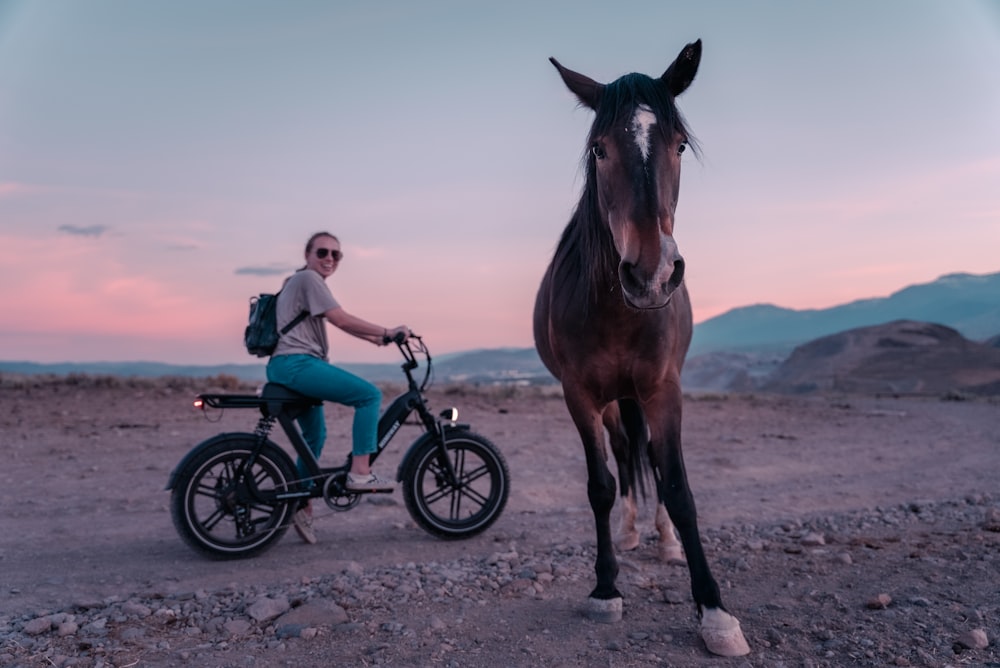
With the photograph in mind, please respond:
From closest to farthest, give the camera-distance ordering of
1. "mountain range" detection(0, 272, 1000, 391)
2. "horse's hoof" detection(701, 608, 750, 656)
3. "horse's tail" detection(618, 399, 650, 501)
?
"horse's hoof" detection(701, 608, 750, 656)
"horse's tail" detection(618, 399, 650, 501)
"mountain range" detection(0, 272, 1000, 391)

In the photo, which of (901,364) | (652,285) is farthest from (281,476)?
A: (901,364)

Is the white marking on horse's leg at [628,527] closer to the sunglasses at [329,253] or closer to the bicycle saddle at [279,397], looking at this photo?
the bicycle saddle at [279,397]

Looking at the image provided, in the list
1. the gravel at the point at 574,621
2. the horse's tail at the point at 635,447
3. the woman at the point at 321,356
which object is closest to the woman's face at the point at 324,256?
the woman at the point at 321,356

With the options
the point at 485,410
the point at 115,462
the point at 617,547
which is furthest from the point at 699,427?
the point at 115,462

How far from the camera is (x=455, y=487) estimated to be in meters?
6.15

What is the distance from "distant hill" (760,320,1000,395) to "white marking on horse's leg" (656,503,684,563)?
25931 mm

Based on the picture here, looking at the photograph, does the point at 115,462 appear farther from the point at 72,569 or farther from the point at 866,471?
the point at 866,471

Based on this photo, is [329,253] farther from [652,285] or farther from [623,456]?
[652,285]

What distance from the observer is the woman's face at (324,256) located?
5793 millimetres

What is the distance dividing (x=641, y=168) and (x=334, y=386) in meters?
3.05

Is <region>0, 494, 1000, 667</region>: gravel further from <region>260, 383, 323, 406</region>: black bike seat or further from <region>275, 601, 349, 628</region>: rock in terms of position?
<region>260, 383, 323, 406</region>: black bike seat

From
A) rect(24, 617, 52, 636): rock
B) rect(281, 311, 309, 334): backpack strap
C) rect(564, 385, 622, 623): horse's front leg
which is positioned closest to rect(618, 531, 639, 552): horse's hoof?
rect(564, 385, 622, 623): horse's front leg

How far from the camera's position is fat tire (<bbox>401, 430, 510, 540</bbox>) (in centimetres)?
589

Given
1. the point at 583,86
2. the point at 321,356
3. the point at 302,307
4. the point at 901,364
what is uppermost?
the point at 583,86
